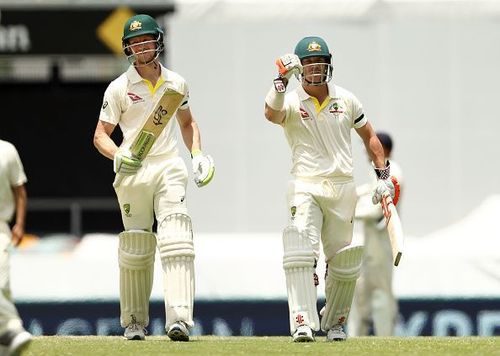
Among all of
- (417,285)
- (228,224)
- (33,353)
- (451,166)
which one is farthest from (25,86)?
(33,353)

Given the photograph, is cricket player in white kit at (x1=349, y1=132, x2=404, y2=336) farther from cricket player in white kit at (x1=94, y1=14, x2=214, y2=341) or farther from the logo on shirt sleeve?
cricket player in white kit at (x1=94, y1=14, x2=214, y2=341)

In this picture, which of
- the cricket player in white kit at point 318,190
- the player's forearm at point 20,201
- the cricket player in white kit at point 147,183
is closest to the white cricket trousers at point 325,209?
the cricket player in white kit at point 318,190

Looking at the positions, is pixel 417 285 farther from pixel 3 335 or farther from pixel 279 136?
pixel 3 335

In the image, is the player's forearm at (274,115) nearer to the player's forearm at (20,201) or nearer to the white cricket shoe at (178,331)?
the white cricket shoe at (178,331)

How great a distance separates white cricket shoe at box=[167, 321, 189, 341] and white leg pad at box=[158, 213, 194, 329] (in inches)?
1.5

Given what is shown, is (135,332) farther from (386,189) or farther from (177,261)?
(386,189)

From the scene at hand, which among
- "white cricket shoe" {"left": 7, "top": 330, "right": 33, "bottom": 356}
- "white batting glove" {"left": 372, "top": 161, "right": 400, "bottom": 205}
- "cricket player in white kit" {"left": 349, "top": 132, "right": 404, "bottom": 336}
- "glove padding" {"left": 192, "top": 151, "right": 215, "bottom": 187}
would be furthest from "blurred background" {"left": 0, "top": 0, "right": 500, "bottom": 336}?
"white cricket shoe" {"left": 7, "top": 330, "right": 33, "bottom": 356}

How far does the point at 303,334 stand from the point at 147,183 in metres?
0.97

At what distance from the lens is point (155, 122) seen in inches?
303

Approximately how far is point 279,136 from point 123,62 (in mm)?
1450

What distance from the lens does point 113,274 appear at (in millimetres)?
11344

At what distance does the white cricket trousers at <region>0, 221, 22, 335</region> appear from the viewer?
6168 mm

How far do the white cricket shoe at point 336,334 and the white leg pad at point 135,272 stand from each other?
0.84 meters

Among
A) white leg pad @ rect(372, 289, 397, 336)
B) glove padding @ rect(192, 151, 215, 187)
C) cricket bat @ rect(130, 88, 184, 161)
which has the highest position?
cricket bat @ rect(130, 88, 184, 161)
